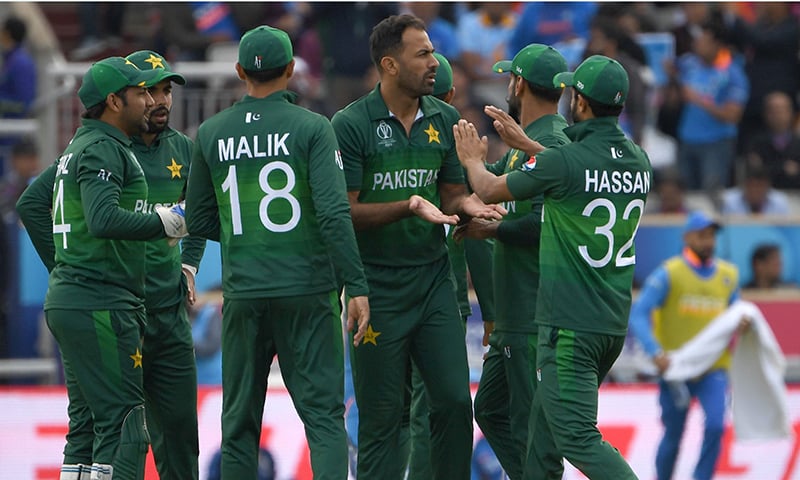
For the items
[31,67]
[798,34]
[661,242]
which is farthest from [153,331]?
[798,34]

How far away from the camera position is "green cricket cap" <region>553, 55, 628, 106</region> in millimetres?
7977

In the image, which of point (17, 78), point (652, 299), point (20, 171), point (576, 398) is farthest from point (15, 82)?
point (576, 398)

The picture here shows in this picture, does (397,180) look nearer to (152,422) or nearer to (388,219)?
(388,219)

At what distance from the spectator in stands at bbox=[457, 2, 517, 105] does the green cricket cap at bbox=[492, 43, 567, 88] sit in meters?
7.95

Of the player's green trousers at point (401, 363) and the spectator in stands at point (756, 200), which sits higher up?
the spectator in stands at point (756, 200)

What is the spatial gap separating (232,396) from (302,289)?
0.72m

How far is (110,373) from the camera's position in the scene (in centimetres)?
800

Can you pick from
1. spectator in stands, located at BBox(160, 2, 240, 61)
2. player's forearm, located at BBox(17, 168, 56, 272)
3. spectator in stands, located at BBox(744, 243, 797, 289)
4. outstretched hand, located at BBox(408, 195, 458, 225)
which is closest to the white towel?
spectator in stands, located at BBox(744, 243, 797, 289)

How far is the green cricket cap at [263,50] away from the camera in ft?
25.3

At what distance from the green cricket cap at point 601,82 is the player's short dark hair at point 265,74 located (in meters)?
1.60

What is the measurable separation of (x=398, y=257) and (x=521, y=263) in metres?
0.80

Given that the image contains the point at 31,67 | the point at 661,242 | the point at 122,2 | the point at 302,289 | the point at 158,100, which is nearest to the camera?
the point at 302,289

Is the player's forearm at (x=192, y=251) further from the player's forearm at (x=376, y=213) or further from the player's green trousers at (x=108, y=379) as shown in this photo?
the player's forearm at (x=376, y=213)

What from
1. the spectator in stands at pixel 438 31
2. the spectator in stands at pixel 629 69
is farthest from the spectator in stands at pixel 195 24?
the spectator in stands at pixel 629 69
